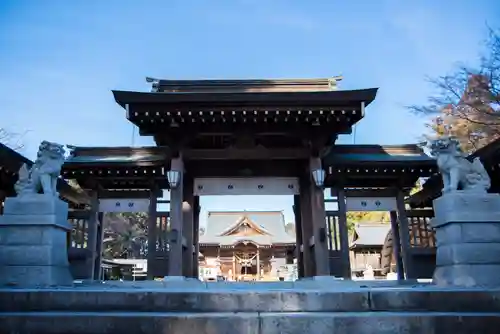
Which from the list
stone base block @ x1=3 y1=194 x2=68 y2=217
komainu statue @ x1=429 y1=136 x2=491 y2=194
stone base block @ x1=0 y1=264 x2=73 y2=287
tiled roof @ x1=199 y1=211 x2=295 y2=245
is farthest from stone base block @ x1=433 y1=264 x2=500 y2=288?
tiled roof @ x1=199 y1=211 x2=295 y2=245

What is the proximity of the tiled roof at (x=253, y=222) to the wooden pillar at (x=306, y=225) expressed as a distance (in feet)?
45.1

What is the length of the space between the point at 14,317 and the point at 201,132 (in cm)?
678

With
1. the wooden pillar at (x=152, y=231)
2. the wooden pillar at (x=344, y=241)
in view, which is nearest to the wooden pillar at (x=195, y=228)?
the wooden pillar at (x=152, y=231)

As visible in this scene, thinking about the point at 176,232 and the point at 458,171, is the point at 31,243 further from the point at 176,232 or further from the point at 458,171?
the point at 458,171

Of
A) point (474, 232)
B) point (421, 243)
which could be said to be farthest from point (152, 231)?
point (421, 243)

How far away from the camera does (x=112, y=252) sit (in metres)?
36.0

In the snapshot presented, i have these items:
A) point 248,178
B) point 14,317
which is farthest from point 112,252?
point 14,317

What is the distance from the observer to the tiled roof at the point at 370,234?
27984mm

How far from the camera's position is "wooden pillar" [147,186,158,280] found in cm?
1077

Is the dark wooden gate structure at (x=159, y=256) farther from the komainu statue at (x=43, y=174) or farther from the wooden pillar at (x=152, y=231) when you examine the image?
the komainu statue at (x=43, y=174)

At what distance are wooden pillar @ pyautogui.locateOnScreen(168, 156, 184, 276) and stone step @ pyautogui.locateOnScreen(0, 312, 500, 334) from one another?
566cm

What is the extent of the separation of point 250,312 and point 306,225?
23.6 ft

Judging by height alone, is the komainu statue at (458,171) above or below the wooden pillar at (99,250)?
above

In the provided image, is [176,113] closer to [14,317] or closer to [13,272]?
[13,272]
